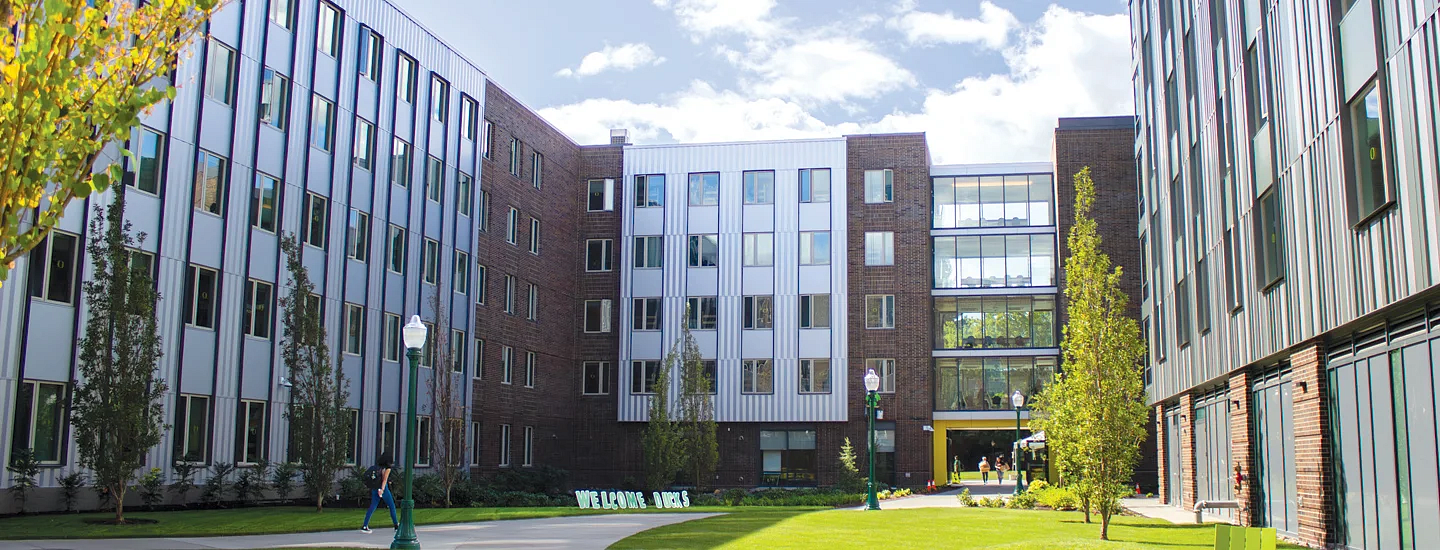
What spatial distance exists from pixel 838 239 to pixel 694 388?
8815 mm

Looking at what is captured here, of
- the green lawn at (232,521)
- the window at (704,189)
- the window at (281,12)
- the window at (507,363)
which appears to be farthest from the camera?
the window at (704,189)

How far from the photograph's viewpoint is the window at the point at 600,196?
160 ft

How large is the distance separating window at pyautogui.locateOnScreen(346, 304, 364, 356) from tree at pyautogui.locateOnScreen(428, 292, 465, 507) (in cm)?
242

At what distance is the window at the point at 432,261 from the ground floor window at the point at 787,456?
Answer: 600 inches

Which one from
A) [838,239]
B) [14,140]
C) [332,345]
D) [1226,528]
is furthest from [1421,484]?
[838,239]

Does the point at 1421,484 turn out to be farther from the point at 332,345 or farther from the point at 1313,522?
the point at 332,345

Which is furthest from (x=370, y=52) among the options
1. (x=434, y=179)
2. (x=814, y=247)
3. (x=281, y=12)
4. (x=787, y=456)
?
(x=787, y=456)

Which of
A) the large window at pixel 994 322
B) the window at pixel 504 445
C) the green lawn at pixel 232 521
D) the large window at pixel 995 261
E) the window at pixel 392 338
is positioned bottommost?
the green lawn at pixel 232 521

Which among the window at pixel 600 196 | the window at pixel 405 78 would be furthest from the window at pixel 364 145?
the window at pixel 600 196

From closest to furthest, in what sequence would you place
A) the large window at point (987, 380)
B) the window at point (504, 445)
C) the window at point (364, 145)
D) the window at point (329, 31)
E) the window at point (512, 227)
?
the window at point (329, 31)
the window at point (364, 145)
the window at point (504, 445)
the window at point (512, 227)
the large window at point (987, 380)

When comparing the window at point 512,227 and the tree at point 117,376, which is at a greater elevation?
the window at point 512,227

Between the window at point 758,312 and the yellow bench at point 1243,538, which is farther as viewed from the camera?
the window at point 758,312

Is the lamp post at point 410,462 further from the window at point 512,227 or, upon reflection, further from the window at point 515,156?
the window at point 515,156

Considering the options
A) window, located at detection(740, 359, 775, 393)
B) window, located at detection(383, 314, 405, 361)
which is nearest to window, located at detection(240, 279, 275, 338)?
window, located at detection(383, 314, 405, 361)
